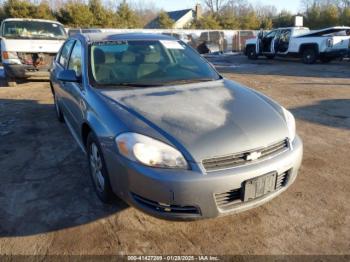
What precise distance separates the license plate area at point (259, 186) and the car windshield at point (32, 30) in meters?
8.85

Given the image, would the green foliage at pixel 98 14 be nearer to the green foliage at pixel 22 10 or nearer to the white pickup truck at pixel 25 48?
the green foliage at pixel 22 10

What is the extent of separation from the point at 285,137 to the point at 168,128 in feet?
3.22

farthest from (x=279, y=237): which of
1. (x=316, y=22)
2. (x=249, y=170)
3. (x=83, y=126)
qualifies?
(x=316, y=22)

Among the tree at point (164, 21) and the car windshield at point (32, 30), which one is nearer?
the car windshield at point (32, 30)

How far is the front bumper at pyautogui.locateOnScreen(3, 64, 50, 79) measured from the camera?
8.89 meters

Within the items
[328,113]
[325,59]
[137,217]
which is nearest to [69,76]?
[137,217]

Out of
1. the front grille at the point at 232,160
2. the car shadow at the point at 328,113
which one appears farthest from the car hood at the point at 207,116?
the car shadow at the point at 328,113

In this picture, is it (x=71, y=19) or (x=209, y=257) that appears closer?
(x=209, y=257)

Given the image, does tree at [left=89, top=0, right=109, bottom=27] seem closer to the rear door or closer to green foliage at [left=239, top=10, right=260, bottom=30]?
green foliage at [left=239, top=10, right=260, bottom=30]

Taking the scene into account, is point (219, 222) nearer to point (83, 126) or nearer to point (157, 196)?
point (157, 196)

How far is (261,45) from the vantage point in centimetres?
1847

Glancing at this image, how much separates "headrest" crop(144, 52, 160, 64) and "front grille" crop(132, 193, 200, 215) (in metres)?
1.79

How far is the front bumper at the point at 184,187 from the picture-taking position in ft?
7.58

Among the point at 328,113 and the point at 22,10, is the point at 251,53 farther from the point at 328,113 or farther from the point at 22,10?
the point at 22,10
